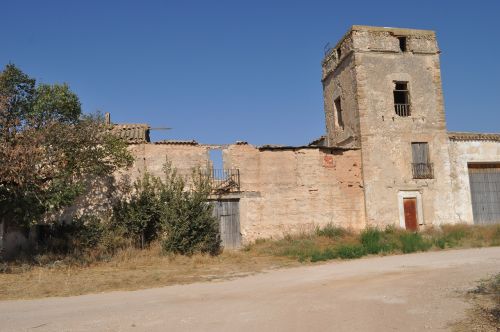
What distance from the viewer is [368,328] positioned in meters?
6.30

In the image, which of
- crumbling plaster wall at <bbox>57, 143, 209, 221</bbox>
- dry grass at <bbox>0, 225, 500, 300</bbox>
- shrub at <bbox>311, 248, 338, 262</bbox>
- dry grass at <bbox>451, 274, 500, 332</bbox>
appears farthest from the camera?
crumbling plaster wall at <bbox>57, 143, 209, 221</bbox>

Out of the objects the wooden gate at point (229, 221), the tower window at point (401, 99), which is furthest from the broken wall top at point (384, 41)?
the wooden gate at point (229, 221)

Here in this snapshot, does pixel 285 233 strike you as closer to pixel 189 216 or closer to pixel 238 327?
pixel 189 216

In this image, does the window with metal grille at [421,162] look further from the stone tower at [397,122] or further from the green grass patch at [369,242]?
the green grass patch at [369,242]

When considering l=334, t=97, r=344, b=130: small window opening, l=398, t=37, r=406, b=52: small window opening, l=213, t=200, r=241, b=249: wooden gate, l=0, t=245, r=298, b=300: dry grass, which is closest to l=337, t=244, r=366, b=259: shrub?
l=0, t=245, r=298, b=300: dry grass

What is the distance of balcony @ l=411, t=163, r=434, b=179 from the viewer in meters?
21.6

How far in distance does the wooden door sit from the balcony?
1136mm

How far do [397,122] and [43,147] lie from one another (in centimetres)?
1560

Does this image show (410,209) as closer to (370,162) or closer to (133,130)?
(370,162)

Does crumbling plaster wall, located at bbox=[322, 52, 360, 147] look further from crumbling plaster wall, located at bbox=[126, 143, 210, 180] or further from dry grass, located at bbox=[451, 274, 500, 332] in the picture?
dry grass, located at bbox=[451, 274, 500, 332]

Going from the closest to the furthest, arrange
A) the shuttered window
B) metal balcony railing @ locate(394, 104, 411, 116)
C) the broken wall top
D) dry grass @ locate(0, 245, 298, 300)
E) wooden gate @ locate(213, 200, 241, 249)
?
dry grass @ locate(0, 245, 298, 300)
wooden gate @ locate(213, 200, 241, 249)
the shuttered window
the broken wall top
metal balcony railing @ locate(394, 104, 411, 116)

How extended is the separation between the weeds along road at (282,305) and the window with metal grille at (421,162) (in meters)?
9.97

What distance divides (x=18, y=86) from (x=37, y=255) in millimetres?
5839

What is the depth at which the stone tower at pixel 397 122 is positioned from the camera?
21.2 m
